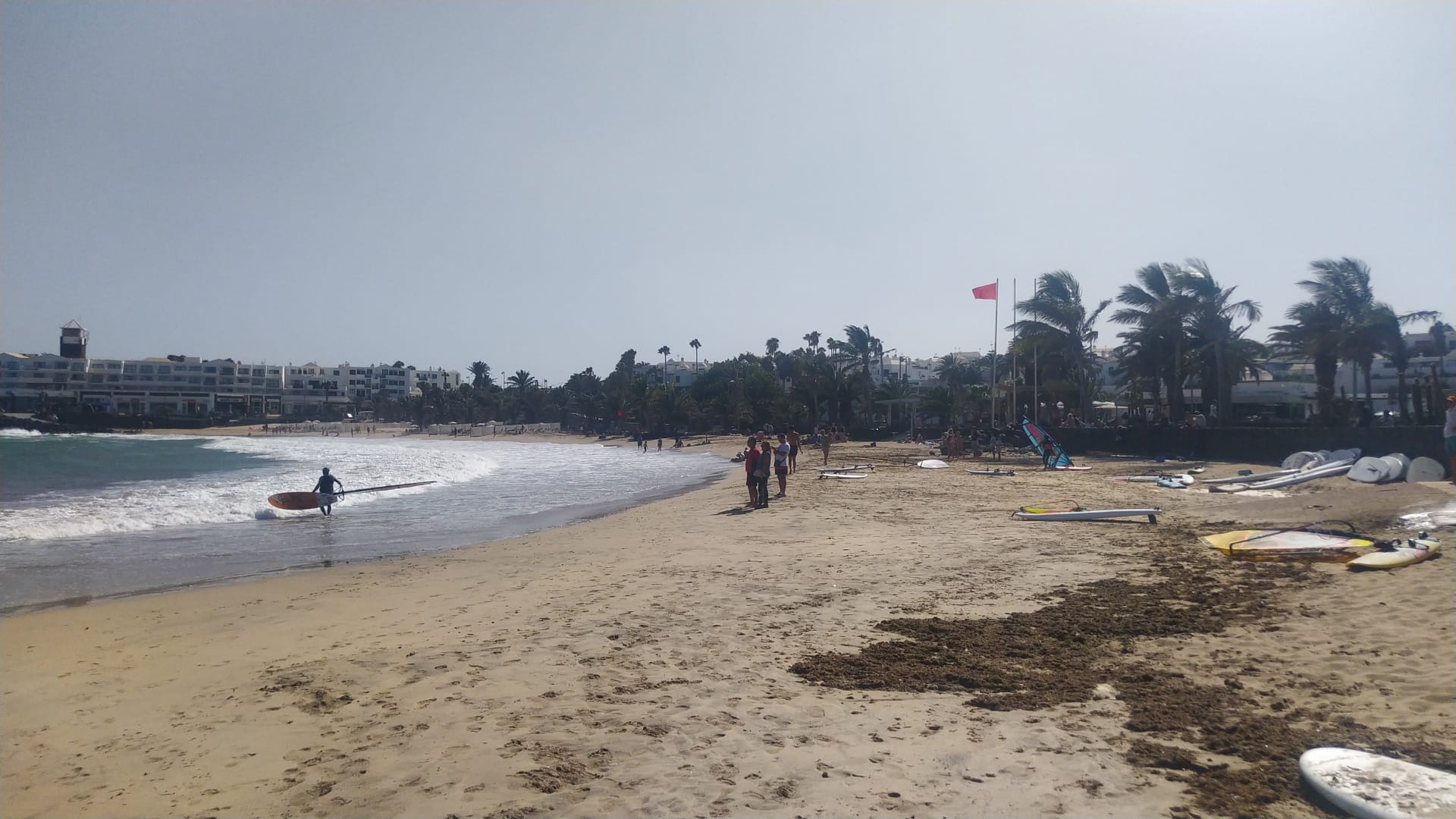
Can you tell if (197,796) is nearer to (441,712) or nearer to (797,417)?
(441,712)

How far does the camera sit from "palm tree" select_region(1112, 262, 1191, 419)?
33875 millimetres

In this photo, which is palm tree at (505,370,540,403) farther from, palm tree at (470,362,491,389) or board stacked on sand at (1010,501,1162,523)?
board stacked on sand at (1010,501,1162,523)

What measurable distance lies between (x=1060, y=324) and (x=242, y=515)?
34829mm

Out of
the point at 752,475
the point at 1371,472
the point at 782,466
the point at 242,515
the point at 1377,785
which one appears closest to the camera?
the point at 1377,785

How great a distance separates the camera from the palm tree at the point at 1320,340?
28.7 meters

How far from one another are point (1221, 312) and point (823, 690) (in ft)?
115

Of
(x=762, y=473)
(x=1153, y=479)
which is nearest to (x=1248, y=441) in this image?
(x=1153, y=479)

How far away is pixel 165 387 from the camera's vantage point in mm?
140875

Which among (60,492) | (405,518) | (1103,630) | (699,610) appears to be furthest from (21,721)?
(60,492)

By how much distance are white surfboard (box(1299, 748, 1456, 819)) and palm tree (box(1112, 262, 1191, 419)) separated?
3355 cm

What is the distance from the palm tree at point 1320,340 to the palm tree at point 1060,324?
29.2 feet

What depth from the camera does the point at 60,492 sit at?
26.3 meters

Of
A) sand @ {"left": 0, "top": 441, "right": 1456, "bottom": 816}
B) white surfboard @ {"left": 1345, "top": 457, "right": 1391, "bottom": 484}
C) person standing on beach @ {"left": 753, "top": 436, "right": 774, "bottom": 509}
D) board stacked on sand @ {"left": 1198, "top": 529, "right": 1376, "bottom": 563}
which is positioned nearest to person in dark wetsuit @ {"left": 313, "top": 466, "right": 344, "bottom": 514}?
sand @ {"left": 0, "top": 441, "right": 1456, "bottom": 816}

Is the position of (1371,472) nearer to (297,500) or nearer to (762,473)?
(762,473)
